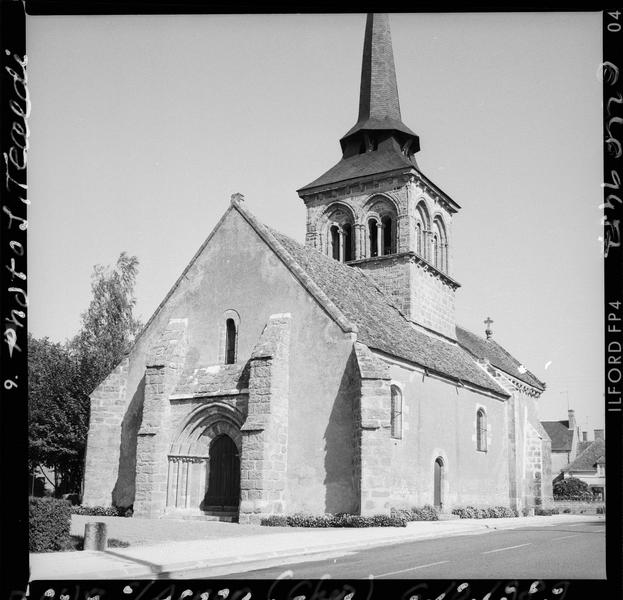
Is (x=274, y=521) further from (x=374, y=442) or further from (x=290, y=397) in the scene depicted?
(x=290, y=397)

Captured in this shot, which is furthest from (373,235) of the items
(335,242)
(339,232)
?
(335,242)

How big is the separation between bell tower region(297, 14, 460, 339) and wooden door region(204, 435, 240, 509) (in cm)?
1264

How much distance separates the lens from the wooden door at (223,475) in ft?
81.8

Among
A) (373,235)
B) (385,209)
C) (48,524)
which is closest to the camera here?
(48,524)

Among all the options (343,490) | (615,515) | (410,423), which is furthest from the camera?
(410,423)

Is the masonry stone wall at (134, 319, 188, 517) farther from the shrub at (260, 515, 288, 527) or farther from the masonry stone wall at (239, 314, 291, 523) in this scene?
the shrub at (260, 515, 288, 527)

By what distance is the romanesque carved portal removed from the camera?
2489cm

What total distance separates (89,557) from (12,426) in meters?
3.81

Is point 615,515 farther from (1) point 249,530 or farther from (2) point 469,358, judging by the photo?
(2) point 469,358

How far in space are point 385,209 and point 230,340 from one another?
45.0ft

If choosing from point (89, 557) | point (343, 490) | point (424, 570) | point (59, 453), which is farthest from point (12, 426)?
point (59, 453)

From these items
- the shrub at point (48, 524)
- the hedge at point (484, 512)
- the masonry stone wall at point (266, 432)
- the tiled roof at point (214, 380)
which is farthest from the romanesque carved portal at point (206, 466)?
the hedge at point (484, 512)

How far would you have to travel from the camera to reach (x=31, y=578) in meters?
11.5

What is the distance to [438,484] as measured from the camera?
29.3 meters
